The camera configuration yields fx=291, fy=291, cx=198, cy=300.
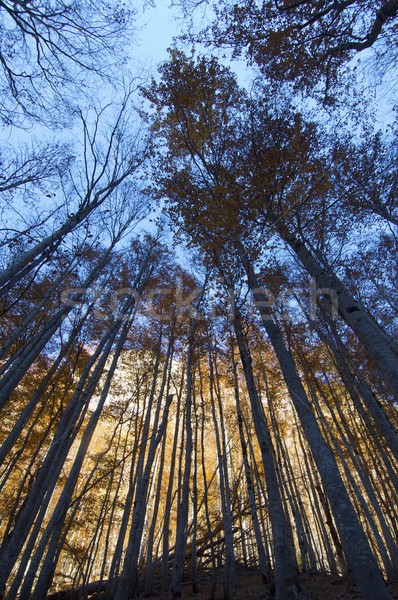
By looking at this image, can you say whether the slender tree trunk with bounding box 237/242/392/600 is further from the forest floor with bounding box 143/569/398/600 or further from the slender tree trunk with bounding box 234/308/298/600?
the forest floor with bounding box 143/569/398/600

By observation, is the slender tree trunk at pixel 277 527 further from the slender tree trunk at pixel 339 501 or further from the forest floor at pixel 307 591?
the slender tree trunk at pixel 339 501

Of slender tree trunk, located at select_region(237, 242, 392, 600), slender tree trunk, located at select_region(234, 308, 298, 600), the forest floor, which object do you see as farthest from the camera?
the forest floor

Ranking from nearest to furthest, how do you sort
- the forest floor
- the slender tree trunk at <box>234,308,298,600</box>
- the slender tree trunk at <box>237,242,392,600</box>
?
1. the slender tree trunk at <box>237,242,392,600</box>
2. the slender tree trunk at <box>234,308,298,600</box>
3. the forest floor

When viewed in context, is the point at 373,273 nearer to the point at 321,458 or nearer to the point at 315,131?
the point at 315,131

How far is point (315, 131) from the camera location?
685 cm

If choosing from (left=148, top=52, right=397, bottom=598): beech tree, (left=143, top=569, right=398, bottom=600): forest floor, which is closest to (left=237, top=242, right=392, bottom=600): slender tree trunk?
(left=148, top=52, right=397, bottom=598): beech tree

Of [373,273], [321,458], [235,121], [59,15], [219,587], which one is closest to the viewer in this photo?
[321,458]

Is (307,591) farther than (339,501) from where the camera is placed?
Yes

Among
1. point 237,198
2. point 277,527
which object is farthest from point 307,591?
point 237,198

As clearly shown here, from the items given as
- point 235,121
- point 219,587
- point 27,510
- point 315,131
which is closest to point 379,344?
point 315,131

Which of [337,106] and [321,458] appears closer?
[321,458]

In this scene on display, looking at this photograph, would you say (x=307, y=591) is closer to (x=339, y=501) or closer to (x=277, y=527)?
(x=277, y=527)

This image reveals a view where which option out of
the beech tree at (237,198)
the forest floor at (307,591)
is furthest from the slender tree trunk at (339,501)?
the forest floor at (307,591)

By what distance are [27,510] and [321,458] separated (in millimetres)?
4635
